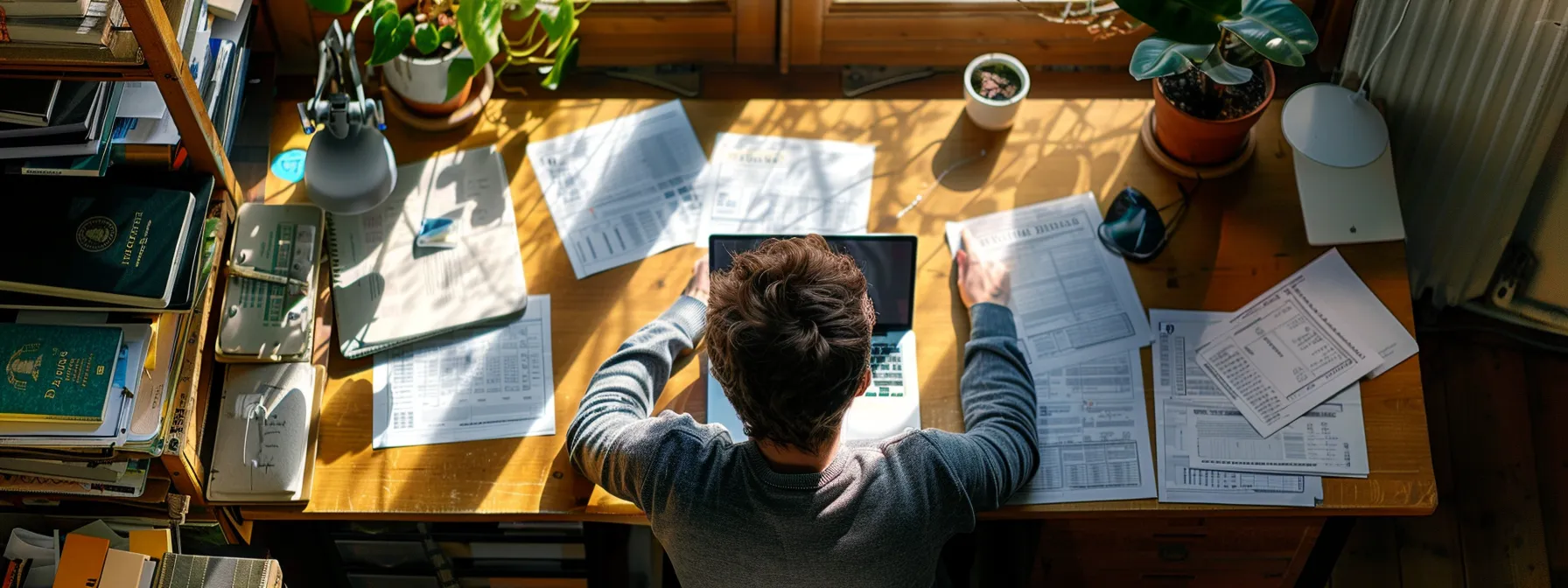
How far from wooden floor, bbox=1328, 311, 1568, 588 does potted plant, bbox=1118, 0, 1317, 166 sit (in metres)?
0.66

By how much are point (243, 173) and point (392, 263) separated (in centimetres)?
28

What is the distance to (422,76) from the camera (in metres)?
1.81

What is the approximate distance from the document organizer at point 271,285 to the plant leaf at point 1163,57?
45.4 inches

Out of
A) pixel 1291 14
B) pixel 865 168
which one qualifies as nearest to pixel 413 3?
pixel 865 168

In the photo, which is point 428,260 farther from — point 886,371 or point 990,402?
point 990,402

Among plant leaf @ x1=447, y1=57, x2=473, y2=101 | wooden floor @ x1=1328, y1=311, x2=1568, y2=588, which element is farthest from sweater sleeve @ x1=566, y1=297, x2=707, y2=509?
wooden floor @ x1=1328, y1=311, x2=1568, y2=588

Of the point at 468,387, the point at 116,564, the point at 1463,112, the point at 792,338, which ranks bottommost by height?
the point at 116,564

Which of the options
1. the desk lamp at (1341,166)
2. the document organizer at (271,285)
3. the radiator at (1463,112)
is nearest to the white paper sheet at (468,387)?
the document organizer at (271,285)

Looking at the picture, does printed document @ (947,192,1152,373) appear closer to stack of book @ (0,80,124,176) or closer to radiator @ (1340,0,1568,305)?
radiator @ (1340,0,1568,305)

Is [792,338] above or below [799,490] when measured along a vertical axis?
above

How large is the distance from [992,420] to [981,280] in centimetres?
25

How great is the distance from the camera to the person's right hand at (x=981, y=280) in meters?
1.75

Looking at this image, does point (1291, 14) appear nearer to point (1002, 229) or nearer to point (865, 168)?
point (1002, 229)

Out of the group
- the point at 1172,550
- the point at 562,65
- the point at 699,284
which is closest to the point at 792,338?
the point at 699,284
